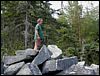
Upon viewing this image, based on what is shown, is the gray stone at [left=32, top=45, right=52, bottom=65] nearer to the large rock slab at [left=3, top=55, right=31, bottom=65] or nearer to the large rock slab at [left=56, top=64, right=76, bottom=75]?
the large rock slab at [left=3, top=55, right=31, bottom=65]

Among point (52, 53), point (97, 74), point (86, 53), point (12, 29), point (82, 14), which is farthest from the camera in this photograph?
point (82, 14)

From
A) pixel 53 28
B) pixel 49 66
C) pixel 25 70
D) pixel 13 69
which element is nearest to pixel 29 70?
pixel 25 70

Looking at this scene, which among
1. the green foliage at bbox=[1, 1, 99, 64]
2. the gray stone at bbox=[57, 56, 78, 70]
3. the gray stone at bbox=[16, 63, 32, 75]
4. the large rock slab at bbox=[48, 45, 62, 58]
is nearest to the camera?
the gray stone at bbox=[16, 63, 32, 75]

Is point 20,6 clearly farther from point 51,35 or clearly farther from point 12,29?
point 51,35

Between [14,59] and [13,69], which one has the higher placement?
[14,59]

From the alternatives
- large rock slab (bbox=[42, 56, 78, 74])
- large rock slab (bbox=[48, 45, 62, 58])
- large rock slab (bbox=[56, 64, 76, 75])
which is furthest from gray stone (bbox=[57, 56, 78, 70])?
large rock slab (bbox=[48, 45, 62, 58])

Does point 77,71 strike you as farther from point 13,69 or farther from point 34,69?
point 13,69

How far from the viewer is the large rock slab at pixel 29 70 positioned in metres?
6.43

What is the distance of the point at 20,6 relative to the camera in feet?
40.1

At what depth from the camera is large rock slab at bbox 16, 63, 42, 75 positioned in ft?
21.1

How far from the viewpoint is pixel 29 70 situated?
645 cm

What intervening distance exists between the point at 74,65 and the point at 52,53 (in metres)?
0.80

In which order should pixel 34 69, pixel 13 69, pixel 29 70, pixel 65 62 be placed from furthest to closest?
pixel 65 62
pixel 13 69
pixel 34 69
pixel 29 70

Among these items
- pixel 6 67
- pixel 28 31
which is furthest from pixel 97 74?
pixel 28 31
